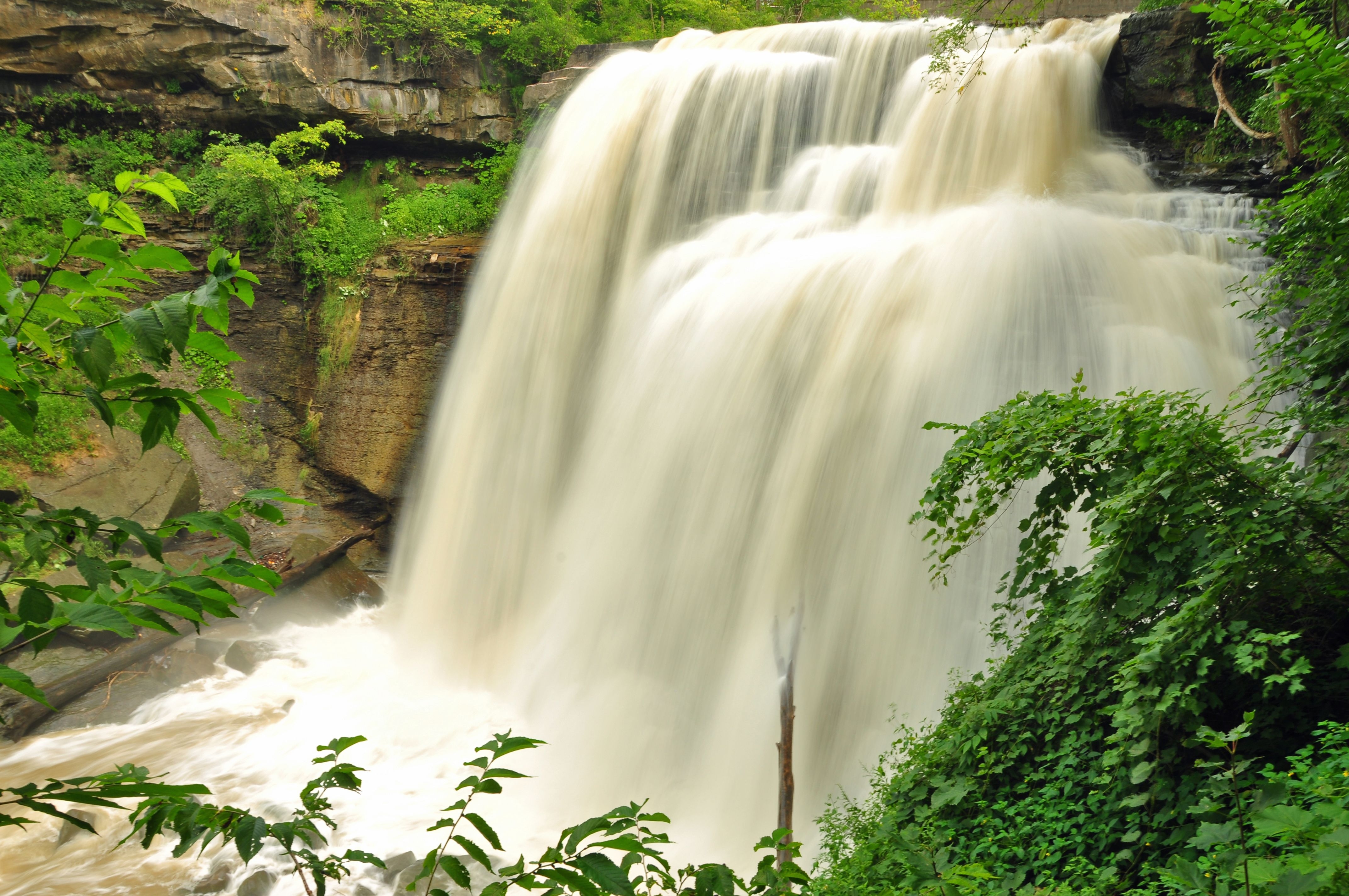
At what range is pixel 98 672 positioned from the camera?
8.53 metres

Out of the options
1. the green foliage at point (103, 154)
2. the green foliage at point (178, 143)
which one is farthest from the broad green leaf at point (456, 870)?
the green foliage at point (178, 143)

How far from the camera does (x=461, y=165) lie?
46.0 feet

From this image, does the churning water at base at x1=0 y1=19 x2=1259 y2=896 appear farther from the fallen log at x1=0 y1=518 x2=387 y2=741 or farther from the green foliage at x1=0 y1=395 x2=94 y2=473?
the green foliage at x1=0 y1=395 x2=94 y2=473

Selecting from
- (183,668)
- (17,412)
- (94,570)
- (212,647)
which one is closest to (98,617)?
(94,570)

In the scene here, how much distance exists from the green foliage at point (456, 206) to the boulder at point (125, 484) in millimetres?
4715

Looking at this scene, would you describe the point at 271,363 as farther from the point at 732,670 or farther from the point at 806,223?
the point at 732,670

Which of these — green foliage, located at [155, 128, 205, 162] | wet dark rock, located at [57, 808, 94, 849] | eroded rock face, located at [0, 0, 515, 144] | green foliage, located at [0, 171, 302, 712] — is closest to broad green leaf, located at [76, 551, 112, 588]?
green foliage, located at [0, 171, 302, 712]

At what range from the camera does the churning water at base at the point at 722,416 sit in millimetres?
6070

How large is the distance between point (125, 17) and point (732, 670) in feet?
44.2

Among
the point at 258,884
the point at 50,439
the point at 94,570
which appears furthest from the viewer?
the point at 50,439

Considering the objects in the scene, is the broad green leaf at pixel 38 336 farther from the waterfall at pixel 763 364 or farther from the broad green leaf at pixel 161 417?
the waterfall at pixel 763 364

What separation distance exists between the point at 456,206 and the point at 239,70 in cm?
400

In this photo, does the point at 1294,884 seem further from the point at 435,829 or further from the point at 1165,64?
the point at 1165,64

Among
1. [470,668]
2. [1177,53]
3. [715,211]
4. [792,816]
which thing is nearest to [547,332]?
[715,211]
